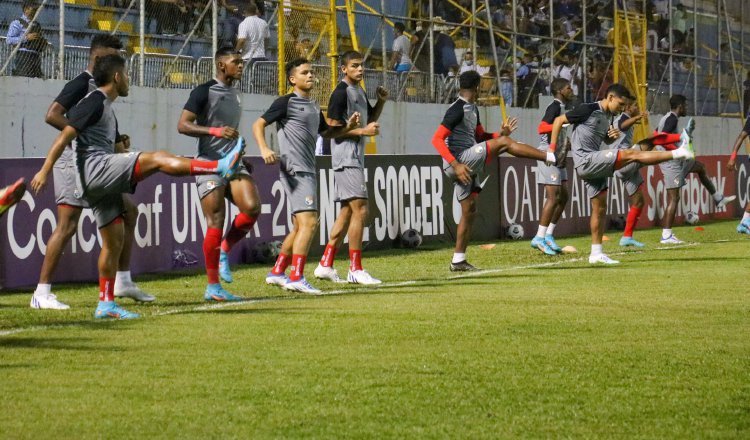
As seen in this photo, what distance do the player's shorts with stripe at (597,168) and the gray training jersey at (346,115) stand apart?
3487mm

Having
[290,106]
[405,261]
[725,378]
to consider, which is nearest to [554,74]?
[405,261]

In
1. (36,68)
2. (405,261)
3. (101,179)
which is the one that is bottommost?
(405,261)

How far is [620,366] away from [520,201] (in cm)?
1606

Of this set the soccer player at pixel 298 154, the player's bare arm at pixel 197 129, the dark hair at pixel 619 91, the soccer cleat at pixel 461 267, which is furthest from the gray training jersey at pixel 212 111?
the dark hair at pixel 619 91

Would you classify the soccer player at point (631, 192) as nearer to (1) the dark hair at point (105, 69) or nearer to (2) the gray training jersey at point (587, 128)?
(2) the gray training jersey at point (587, 128)

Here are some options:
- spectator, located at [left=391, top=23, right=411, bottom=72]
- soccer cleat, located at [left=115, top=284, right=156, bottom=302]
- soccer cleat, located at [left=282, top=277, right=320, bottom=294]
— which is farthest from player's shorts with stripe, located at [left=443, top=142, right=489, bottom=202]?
spectator, located at [left=391, top=23, right=411, bottom=72]

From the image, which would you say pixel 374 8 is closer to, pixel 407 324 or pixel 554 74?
pixel 554 74

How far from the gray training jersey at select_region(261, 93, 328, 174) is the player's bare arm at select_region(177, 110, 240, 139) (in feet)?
3.30

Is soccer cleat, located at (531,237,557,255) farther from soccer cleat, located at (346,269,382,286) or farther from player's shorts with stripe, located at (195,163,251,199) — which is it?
player's shorts with stripe, located at (195,163,251,199)

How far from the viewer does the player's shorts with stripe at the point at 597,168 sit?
16.7 metres

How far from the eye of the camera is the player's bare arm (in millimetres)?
11562

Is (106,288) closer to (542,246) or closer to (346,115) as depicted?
(346,115)

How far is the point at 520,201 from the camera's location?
79.7ft

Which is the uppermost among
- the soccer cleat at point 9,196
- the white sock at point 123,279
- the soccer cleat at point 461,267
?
the soccer cleat at point 9,196
